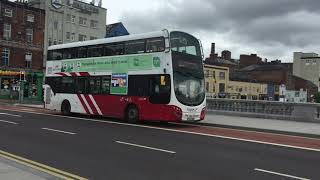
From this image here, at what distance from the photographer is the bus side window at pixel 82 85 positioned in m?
26.7

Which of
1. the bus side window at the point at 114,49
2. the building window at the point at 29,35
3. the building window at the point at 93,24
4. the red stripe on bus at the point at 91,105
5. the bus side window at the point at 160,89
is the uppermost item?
the building window at the point at 93,24

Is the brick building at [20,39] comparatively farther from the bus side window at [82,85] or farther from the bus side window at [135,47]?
the bus side window at [135,47]

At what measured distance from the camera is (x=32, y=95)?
202 feet

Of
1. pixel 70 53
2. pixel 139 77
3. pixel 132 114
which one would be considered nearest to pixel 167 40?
pixel 139 77

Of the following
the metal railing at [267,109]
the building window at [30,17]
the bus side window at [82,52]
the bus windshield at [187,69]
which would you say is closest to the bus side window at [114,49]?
the bus side window at [82,52]

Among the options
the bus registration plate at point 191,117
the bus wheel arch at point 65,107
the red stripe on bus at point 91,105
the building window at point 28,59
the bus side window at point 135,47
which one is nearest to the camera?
the bus registration plate at point 191,117

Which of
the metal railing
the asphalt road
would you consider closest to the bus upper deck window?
the asphalt road

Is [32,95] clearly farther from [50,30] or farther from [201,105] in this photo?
[201,105]

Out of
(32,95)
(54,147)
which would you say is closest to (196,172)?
(54,147)

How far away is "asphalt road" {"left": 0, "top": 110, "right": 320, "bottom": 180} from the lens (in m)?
10.4

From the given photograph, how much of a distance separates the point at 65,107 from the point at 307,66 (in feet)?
398

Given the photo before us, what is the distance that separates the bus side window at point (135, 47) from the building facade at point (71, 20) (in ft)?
194

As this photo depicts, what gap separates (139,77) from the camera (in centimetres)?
2342

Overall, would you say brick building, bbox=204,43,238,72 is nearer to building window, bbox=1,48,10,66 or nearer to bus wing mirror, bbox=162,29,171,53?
building window, bbox=1,48,10,66
